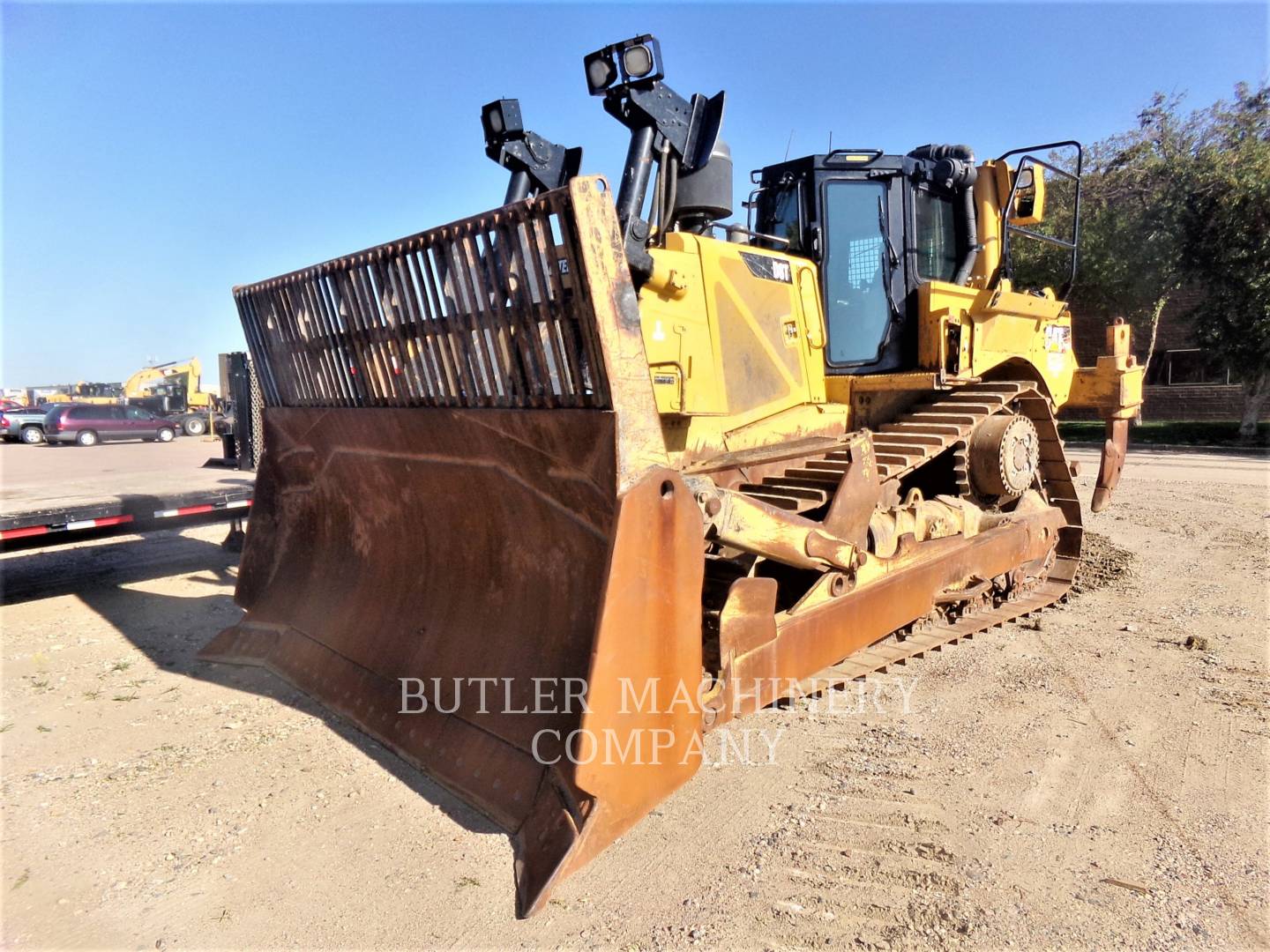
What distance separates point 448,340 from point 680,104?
174cm

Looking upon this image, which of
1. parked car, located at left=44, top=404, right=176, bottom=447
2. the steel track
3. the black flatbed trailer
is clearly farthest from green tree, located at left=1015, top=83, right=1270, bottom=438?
parked car, located at left=44, top=404, right=176, bottom=447

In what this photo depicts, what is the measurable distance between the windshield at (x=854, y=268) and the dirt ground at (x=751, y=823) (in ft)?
6.69

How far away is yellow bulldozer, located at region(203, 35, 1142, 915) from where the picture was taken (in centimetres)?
278

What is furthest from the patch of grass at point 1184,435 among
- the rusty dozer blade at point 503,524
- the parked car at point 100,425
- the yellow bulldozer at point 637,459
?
the parked car at point 100,425

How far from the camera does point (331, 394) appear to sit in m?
4.18

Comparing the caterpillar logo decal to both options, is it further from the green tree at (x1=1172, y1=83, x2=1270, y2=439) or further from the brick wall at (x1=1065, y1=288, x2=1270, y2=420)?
the brick wall at (x1=1065, y1=288, x2=1270, y2=420)

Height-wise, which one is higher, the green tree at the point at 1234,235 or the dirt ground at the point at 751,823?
the green tree at the point at 1234,235

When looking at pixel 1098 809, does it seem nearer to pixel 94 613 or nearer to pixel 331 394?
pixel 331 394

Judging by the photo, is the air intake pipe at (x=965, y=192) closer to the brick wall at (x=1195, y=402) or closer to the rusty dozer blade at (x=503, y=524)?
the rusty dozer blade at (x=503, y=524)

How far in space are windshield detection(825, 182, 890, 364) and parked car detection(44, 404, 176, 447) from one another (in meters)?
29.8

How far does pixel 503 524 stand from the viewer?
11.2 feet

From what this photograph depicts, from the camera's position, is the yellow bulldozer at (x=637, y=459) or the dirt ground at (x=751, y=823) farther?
the yellow bulldozer at (x=637, y=459)

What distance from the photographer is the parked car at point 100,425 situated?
26.9 m

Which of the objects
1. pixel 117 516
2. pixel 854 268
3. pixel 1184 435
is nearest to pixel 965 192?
pixel 854 268
